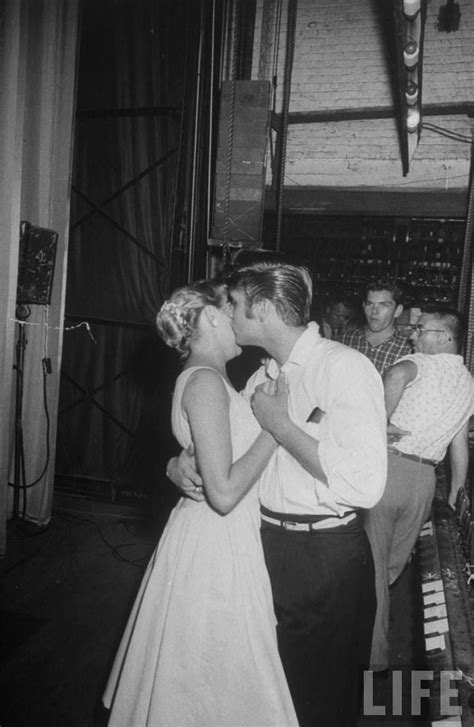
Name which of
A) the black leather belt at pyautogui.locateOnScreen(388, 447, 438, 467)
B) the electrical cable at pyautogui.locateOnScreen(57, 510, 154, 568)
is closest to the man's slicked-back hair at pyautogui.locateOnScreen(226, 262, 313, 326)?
the black leather belt at pyautogui.locateOnScreen(388, 447, 438, 467)

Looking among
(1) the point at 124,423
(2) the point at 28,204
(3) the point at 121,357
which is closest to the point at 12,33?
(2) the point at 28,204

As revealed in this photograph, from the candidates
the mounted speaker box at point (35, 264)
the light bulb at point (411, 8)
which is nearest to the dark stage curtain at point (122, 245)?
the mounted speaker box at point (35, 264)

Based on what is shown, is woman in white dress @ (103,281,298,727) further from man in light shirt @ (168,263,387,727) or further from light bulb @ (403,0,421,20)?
light bulb @ (403,0,421,20)

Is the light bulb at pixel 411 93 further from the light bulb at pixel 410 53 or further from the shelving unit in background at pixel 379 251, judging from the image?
the shelving unit in background at pixel 379 251

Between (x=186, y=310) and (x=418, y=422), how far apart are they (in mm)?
1592

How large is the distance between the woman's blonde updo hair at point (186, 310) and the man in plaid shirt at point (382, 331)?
7.76ft

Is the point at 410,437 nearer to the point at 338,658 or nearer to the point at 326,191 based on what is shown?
the point at 338,658

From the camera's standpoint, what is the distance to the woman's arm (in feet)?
5.33

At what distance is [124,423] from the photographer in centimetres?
554

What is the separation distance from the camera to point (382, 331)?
420 cm

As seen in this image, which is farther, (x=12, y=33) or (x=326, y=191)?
(x=326, y=191)

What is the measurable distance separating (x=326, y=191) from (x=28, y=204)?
3.21m

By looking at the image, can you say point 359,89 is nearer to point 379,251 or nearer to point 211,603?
point 379,251

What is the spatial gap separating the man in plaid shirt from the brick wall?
239 cm
